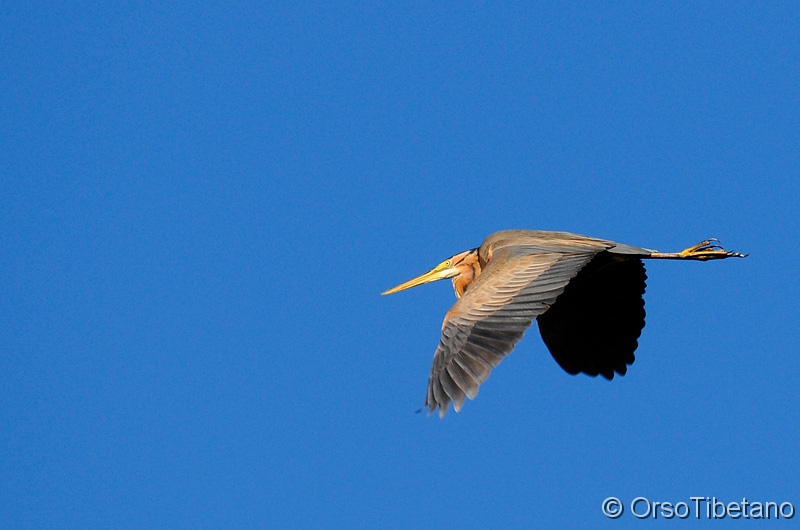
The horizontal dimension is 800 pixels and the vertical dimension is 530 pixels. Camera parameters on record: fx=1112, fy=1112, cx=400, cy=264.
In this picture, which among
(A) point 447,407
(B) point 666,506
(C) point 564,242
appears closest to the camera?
(A) point 447,407

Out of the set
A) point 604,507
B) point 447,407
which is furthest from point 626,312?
point 447,407

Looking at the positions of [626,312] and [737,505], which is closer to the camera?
[737,505]

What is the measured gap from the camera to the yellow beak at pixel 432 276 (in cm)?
1306

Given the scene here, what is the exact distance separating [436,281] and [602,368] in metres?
2.27

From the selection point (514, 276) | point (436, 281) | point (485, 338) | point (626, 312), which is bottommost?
point (485, 338)

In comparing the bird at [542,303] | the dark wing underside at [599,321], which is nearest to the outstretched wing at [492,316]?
the bird at [542,303]

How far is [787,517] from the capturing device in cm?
977

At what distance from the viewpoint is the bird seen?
360 inches

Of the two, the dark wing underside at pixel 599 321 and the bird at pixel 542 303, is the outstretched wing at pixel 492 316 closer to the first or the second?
the bird at pixel 542 303

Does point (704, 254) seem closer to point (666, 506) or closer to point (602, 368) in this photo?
point (602, 368)

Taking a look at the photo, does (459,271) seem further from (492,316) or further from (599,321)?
(492,316)

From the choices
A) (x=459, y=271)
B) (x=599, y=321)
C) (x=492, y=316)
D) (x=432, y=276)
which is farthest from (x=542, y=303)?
(x=432, y=276)

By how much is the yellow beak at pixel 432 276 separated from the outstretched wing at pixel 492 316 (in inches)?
87.4

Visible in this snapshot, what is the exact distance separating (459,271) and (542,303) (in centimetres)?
326
